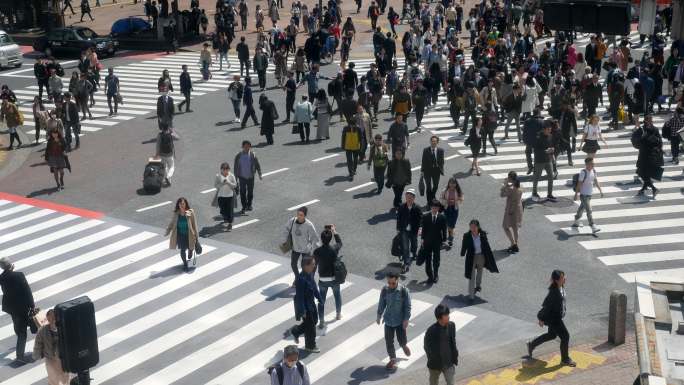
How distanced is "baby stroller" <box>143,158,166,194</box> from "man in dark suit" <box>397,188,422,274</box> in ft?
27.8

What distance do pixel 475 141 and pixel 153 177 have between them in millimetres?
7957

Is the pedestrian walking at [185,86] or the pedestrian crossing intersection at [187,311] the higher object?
the pedestrian walking at [185,86]

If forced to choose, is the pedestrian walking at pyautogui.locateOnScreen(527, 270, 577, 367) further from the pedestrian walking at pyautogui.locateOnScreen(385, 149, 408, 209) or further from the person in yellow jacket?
the person in yellow jacket

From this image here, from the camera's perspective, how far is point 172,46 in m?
50.5

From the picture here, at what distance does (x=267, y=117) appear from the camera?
99.7ft

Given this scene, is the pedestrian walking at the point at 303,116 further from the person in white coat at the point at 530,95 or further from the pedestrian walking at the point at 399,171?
the pedestrian walking at the point at 399,171

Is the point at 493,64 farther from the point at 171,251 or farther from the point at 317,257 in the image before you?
the point at 317,257

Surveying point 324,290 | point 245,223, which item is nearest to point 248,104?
point 245,223

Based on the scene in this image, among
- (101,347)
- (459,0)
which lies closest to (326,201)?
(101,347)

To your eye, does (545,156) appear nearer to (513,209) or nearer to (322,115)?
(513,209)

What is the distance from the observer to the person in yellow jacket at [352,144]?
2638cm

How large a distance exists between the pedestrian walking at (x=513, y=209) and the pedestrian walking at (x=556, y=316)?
199 inches

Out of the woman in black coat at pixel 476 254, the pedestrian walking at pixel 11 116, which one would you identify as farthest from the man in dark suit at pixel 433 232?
the pedestrian walking at pixel 11 116

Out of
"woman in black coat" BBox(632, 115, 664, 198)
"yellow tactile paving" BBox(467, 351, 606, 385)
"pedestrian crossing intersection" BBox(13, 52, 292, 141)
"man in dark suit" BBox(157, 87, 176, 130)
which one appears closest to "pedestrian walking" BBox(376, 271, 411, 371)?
"yellow tactile paving" BBox(467, 351, 606, 385)
